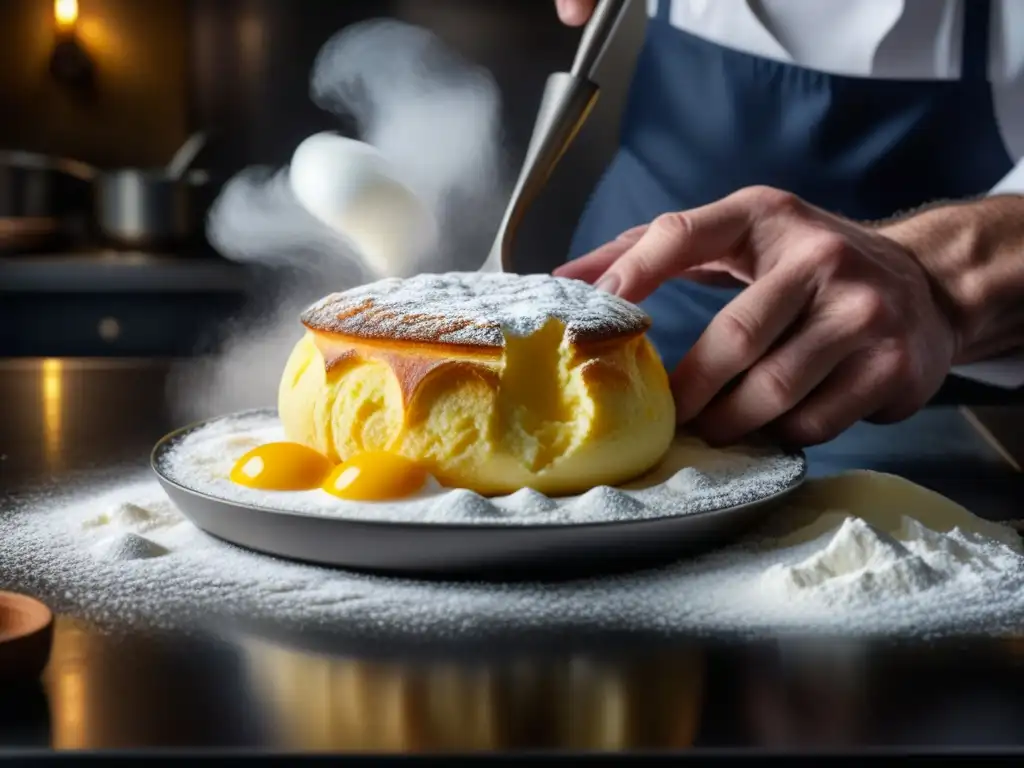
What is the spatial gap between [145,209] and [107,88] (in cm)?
55

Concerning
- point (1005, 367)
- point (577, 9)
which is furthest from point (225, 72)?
point (1005, 367)

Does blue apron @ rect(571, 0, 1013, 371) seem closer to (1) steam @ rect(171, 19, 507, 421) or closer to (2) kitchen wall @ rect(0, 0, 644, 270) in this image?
(1) steam @ rect(171, 19, 507, 421)

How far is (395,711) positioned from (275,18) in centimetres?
271

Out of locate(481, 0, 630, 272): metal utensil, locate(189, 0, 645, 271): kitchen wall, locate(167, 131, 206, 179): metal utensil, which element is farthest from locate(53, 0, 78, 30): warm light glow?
locate(481, 0, 630, 272): metal utensil

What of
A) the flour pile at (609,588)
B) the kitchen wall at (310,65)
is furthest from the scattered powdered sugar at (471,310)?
the kitchen wall at (310,65)

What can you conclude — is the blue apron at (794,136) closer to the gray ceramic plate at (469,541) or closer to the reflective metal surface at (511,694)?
the gray ceramic plate at (469,541)

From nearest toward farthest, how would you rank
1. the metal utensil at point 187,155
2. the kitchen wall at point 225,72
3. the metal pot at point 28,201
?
the metal pot at point 28,201 → the metal utensil at point 187,155 → the kitchen wall at point 225,72

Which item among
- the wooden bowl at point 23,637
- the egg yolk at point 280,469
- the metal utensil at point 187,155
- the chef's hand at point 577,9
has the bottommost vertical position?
the wooden bowl at point 23,637

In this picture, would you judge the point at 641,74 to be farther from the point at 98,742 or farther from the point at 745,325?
the point at 98,742

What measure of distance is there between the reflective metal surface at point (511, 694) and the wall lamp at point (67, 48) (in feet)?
8.75

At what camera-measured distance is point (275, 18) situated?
9.78 feet

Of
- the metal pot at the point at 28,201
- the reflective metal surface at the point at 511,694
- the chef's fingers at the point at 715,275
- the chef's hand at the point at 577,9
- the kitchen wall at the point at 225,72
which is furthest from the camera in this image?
the kitchen wall at the point at 225,72

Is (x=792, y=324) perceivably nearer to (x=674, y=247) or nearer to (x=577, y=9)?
(x=674, y=247)

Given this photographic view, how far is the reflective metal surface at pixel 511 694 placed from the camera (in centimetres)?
52
